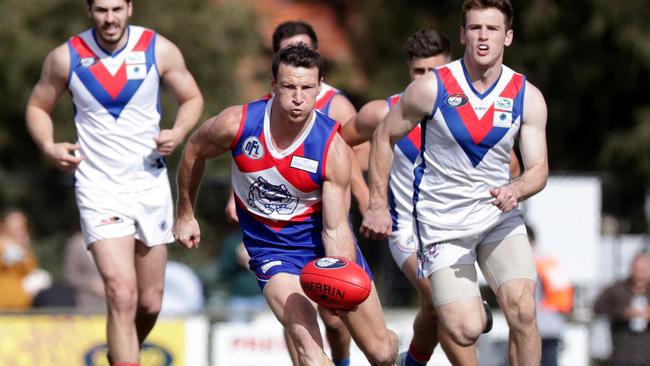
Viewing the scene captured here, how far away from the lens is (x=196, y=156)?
7758 mm

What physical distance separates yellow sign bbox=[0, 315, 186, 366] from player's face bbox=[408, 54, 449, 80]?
14.7ft

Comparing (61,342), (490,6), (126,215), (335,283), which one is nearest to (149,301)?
(126,215)

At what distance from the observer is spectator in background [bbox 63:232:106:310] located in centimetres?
1334

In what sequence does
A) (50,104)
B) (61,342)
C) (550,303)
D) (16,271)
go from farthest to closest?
1. (16,271)
2. (550,303)
3. (61,342)
4. (50,104)

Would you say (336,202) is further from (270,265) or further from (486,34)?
(486,34)

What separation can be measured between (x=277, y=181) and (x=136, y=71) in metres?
1.60

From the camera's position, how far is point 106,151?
336 inches

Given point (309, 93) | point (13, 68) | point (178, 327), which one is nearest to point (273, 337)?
point (178, 327)

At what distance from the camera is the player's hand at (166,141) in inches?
335

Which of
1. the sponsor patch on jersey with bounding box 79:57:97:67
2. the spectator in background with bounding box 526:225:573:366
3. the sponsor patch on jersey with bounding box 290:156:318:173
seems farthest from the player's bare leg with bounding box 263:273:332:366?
the spectator in background with bounding box 526:225:573:366

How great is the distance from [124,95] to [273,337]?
183 inches

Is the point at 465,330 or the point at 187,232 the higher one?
the point at 187,232

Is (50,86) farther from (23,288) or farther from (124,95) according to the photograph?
(23,288)

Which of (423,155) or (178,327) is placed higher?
(423,155)
